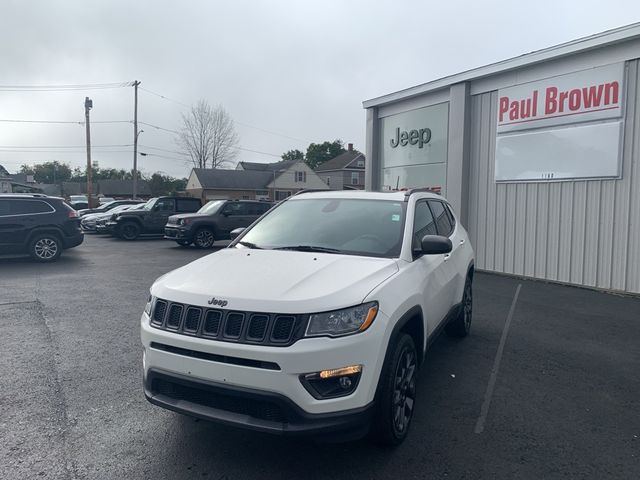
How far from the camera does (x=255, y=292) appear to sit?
3.00 m

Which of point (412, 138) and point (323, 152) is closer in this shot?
point (412, 138)

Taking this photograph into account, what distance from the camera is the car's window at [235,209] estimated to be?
17.1 m

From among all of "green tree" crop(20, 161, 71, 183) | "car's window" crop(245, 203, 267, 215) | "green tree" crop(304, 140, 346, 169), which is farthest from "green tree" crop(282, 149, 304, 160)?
"car's window" crop(245, 203, 267, 215)

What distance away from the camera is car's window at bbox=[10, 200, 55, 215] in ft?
Result: 39.9

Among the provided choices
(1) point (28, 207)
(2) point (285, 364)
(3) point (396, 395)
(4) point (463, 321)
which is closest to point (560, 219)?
(4) point (463, 321)

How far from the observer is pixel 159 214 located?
19.6 metres

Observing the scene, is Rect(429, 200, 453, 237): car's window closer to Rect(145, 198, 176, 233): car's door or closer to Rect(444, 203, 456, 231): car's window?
Rect(444, 203, 456, 231): car's window

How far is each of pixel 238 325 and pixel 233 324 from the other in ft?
0.12

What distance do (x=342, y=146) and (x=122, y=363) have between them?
88.6 m

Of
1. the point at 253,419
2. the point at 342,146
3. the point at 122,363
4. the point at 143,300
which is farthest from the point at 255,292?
the point at 342,146

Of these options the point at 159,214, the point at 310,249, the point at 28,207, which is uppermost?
the point at 28,207

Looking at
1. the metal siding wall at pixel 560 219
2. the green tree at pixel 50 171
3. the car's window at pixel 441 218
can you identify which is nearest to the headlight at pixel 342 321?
the car's window at pixel 441 218

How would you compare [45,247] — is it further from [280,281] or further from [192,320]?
[280,281]

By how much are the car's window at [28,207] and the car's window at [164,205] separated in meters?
6.99
